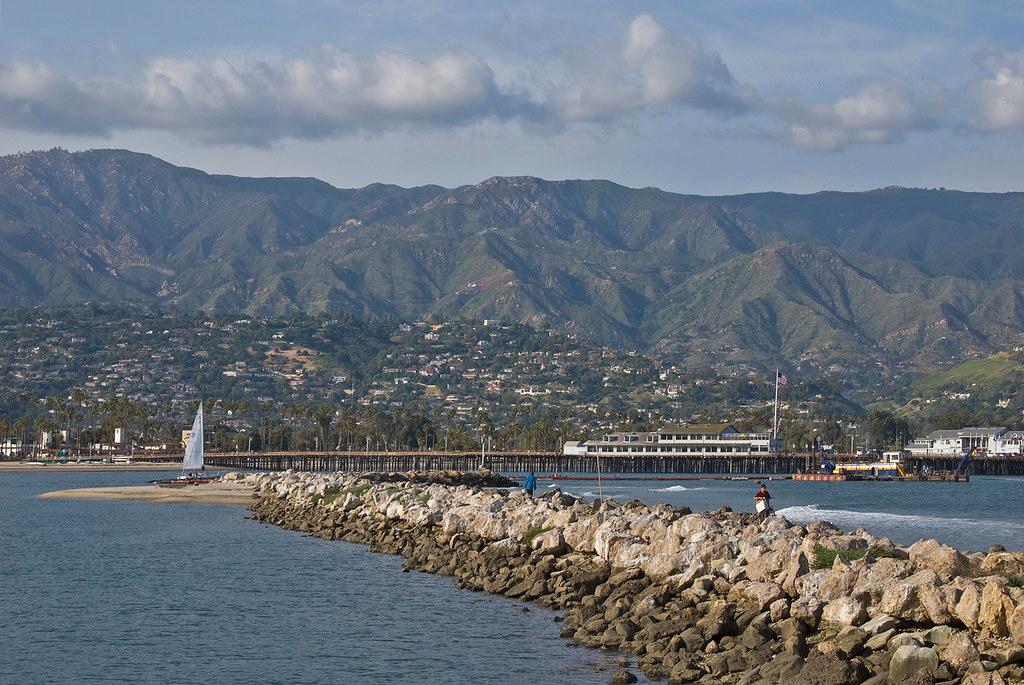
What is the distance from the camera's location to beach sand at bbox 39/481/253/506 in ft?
335

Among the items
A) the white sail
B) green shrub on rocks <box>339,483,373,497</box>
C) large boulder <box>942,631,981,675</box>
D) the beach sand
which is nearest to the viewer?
large boulder <box>942,631,981,675</box>

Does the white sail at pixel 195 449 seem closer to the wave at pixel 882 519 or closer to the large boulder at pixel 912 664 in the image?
the wave at pixel 882 519

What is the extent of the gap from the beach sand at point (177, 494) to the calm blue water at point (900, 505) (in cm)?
2758

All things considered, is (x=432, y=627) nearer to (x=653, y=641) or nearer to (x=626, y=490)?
(x=653, y=641)

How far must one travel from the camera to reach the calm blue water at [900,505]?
6988cm

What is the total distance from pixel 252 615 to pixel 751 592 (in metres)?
15.5

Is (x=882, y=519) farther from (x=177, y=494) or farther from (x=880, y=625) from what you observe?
(x=880, y=625)

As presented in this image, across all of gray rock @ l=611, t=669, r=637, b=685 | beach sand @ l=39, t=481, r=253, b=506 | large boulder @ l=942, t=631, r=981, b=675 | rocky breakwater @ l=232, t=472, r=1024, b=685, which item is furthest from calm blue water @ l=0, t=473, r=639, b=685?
beach sand @ l=39, t=481, r=253, b=506

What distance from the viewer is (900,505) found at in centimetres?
10894

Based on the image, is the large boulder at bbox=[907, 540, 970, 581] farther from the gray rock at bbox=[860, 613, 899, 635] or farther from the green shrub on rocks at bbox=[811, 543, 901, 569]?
the gray rock at bbox=[860, 613, 899, 635]

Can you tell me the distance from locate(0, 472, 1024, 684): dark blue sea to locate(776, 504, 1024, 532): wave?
6.85 ft

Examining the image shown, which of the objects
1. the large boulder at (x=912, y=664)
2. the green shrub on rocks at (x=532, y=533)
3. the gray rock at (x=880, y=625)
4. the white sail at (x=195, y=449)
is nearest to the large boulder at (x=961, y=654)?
the large boulder at (x=912, y=664)

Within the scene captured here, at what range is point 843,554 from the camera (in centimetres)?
3550

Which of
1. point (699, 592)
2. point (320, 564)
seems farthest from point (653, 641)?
point (320, 564)
